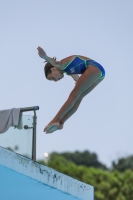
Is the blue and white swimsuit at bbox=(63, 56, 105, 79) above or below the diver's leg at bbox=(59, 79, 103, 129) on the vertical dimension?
above

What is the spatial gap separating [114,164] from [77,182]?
41.1m

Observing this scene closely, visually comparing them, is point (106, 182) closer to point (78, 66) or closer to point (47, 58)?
point (78, 66)

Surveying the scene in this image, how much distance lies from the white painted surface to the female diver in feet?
2.12

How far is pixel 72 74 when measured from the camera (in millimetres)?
7738

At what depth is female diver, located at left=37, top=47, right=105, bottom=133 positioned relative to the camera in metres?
7.25

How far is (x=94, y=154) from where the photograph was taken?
2375 inches

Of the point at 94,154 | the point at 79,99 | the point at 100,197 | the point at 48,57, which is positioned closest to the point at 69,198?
the point at 79,99

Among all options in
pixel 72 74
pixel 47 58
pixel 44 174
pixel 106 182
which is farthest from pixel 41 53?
pixel 106 182

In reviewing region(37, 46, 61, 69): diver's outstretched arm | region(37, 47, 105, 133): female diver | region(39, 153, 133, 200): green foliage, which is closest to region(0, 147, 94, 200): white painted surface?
region(37, 47, 105, 133): female diver

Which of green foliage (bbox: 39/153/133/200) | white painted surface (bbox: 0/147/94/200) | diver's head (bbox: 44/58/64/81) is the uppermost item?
diver's head (bbox: 44/58/64/81)

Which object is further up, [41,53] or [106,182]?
[41,53]

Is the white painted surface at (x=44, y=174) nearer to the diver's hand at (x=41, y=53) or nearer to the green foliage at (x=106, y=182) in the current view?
the diver's hand at (x=41, y=53)

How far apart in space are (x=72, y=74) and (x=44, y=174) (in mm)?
1573

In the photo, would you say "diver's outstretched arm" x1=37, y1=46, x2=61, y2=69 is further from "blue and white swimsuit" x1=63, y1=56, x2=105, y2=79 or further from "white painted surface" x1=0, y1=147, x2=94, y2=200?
"white painted surface" x1=0, y1=147, x2=94, y2=200
